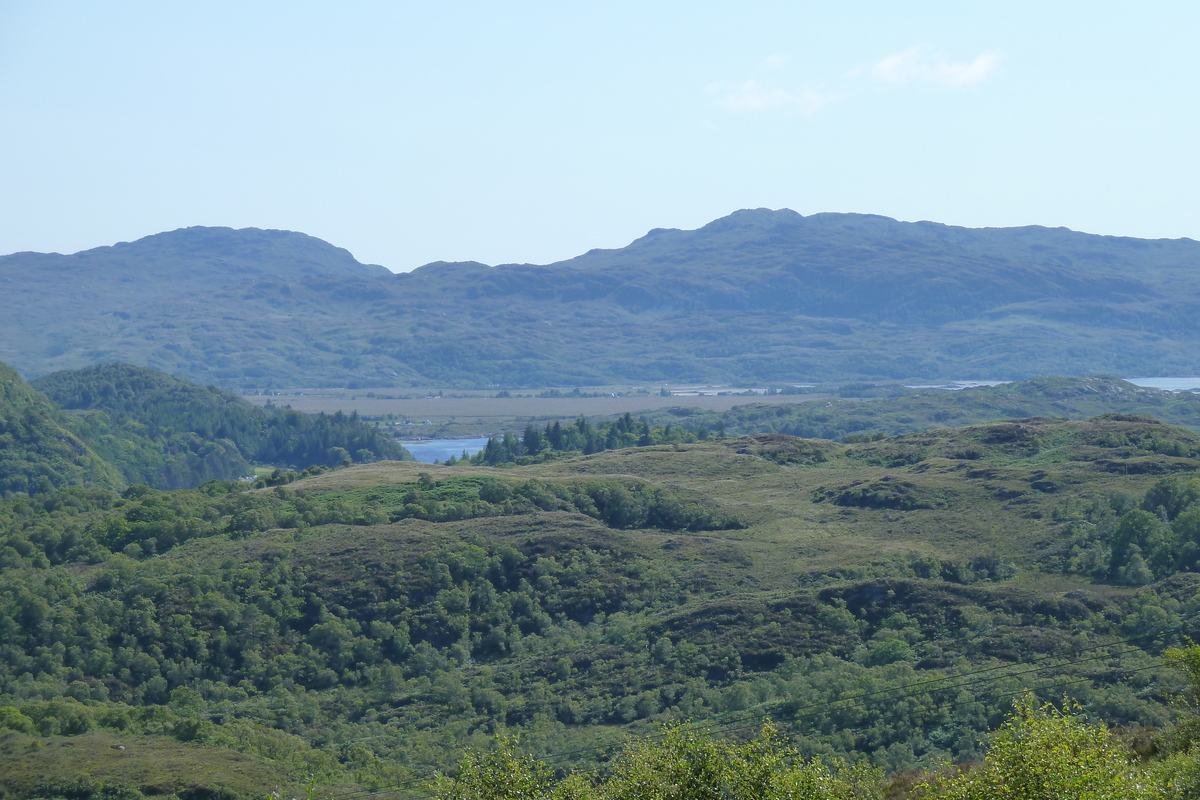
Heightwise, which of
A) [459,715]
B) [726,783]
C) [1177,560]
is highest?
[726,783]

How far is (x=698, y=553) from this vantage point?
3743 inches

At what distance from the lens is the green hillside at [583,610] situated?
60.8 m

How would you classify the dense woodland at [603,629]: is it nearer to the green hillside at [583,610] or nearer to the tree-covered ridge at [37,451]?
the green hillside at [583,610]

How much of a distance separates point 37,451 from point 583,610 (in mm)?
128574

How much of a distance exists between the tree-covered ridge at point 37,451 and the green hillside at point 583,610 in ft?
218

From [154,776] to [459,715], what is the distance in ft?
63.0

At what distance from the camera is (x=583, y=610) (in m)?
84.9

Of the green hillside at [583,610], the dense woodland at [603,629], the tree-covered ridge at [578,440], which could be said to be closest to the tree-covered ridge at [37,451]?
the tree-covered ridge at [578,440]

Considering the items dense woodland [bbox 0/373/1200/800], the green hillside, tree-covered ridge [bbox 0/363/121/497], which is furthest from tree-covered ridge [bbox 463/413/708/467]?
tree-covered ridge [bbox 0/363/121/497]

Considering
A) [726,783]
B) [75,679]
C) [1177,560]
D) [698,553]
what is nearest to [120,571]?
[75,679]

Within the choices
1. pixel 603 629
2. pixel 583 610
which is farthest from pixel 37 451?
pixel 603 629

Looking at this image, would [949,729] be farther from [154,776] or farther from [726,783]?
[154,776]

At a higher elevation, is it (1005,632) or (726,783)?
(726,783)

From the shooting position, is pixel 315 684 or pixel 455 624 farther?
pixel 455 624
